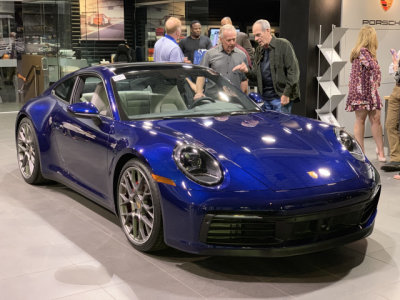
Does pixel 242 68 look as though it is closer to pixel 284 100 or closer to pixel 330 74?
pixel 284 100

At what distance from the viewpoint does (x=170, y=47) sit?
6973 mm

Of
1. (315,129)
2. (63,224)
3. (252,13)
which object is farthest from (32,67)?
(252,13)

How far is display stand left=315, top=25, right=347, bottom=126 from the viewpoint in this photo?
25.7 ft

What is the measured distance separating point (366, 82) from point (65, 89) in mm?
3597

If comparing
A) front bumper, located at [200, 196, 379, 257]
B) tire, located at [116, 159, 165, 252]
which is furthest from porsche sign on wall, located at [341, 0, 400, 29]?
front bumper, located at [200, 196, 379, 257]

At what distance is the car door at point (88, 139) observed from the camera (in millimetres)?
4176

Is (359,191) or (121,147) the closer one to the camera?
(359,191)

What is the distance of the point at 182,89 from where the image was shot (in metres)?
4.52

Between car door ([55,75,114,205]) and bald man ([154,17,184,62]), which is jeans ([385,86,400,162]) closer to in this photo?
bald man ([154,17,184,62])

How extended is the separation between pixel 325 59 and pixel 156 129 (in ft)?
15.6

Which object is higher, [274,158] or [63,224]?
[274,158]

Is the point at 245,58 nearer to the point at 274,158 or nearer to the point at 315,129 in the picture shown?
the point at 315,129

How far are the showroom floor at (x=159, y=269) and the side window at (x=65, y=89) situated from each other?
1.11m

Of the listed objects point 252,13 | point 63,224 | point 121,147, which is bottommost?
point 63,224
